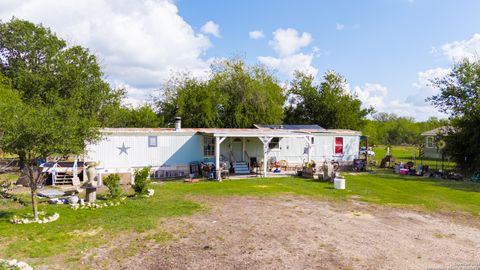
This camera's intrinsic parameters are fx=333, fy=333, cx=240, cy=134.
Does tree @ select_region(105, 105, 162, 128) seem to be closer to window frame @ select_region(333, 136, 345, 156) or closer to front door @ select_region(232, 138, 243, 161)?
front door @ select_region(232, 138, 243, 161)

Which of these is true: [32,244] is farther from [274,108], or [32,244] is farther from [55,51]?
[274,108]

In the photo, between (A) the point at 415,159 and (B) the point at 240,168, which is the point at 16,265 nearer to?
(B) the point at 240,168

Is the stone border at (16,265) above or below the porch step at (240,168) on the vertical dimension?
below

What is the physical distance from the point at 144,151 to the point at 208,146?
3.67 m

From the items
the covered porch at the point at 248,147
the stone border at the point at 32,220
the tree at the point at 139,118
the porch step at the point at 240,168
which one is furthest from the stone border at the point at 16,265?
the tree at the point at 139,118

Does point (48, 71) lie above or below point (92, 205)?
above

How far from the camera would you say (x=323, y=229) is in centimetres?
878

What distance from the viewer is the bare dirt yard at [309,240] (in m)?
6.53

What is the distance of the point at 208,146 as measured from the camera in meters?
19.6

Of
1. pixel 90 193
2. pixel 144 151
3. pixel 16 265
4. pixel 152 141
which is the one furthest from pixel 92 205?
pixel 152 141

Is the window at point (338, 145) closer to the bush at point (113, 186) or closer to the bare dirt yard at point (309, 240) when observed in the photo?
the bare dirt yard at point (309, 240)

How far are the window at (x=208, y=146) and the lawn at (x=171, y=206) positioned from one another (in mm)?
3157

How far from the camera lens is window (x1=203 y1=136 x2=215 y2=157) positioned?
19.5 meters

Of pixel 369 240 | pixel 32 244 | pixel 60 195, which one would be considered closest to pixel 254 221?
pixel 369 240
